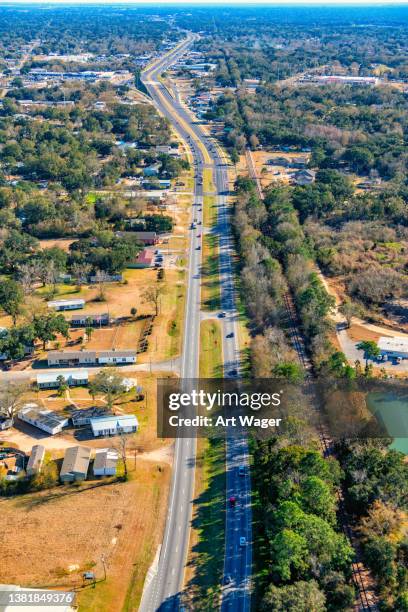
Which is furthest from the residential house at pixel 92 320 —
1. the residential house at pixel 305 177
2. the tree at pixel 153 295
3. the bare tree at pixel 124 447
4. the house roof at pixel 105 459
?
the residential house at pixel 305 177

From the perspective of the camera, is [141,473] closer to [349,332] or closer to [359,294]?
[349,332]

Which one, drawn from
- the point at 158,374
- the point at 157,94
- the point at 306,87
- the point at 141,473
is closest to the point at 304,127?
the point at 306,87

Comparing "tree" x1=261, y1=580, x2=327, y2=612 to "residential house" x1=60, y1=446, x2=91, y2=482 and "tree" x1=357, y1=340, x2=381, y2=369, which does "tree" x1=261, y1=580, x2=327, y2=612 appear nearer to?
"residential house" x1=60, y1=446, x2=91, y2=482

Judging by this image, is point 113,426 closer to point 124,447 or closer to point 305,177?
point 124,447

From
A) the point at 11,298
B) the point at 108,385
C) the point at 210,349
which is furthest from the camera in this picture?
the point at 11,298

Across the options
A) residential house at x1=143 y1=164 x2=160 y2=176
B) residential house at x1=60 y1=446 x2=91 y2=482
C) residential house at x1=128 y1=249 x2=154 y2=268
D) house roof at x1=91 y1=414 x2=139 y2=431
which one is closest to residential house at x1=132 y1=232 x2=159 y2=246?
residential house at x1=128 y1=249 x2=154 y2=268

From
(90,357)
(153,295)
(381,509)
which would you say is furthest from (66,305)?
(381,509)

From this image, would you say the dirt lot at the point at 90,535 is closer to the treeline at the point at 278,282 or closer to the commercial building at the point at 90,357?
the commercial building at the point at 90,357
